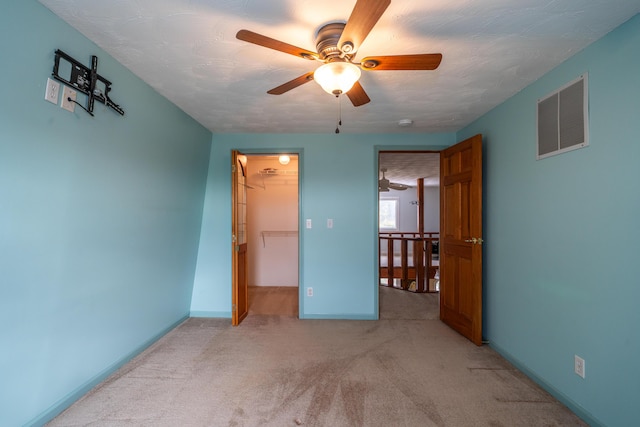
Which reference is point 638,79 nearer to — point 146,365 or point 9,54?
point 9,54

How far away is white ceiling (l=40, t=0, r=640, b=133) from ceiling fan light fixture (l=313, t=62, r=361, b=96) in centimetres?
25

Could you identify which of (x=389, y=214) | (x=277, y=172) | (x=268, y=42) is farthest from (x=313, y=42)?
(x=389, y=214)

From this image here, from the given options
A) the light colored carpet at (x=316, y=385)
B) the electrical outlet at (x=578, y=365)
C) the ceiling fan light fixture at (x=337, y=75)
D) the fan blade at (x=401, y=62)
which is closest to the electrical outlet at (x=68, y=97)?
the ceiling fan light fixture at (x=337, y=75)

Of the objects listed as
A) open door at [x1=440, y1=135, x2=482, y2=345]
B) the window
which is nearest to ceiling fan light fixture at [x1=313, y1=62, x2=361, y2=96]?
open door at [x1=440, y1=135, x2=482, y2=345]

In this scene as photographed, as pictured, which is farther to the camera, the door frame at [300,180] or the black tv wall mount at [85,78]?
the door frame at [300,180]

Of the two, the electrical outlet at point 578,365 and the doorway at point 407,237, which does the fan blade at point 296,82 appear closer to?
the doorway at point 407,237

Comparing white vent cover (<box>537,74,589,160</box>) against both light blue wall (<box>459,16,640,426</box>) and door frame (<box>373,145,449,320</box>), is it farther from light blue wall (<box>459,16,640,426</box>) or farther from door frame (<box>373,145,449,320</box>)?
door frame (<box>373,145,449,320</box>)

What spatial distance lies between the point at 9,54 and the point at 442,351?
142 inches

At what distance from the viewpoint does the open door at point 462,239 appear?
2.83 m

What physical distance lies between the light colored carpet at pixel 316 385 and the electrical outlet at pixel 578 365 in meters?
0.28

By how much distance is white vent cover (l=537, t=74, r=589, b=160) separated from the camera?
1834 millimetres

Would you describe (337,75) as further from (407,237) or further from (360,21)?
(407,237)

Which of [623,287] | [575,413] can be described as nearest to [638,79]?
[623,287]

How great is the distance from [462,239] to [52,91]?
11.5ft
